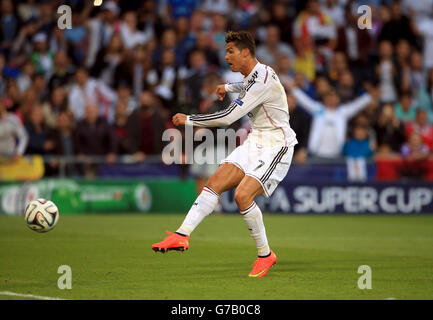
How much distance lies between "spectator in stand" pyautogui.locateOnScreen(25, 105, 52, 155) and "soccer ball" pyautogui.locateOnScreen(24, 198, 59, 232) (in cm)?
843

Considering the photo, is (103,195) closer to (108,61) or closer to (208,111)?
(208,111)

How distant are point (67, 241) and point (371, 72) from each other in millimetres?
10612

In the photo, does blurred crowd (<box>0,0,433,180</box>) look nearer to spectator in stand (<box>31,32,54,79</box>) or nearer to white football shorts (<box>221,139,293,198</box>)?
spectator in stand (<box>31,32,54,79</box>)

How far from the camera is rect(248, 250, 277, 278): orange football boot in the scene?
29.9ft

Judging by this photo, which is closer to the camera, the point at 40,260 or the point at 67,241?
the point at 40,260

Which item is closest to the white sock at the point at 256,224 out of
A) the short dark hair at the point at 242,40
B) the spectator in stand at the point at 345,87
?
the short dark hair at the point at 242,40

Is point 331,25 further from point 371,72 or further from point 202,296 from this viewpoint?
point 202,296

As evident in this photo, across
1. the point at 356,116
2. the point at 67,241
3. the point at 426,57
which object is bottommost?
the point at 67,241

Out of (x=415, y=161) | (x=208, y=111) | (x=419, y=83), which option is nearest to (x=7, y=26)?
(x=208, y=111)

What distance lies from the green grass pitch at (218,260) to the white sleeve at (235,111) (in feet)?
5.29

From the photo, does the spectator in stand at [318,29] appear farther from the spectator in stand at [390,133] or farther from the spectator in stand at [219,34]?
the spectator in stand at [390,133]

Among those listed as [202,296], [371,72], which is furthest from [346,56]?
[202,296]

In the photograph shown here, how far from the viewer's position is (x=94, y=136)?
1891 centimetres

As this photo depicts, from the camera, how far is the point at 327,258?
1098 cm
